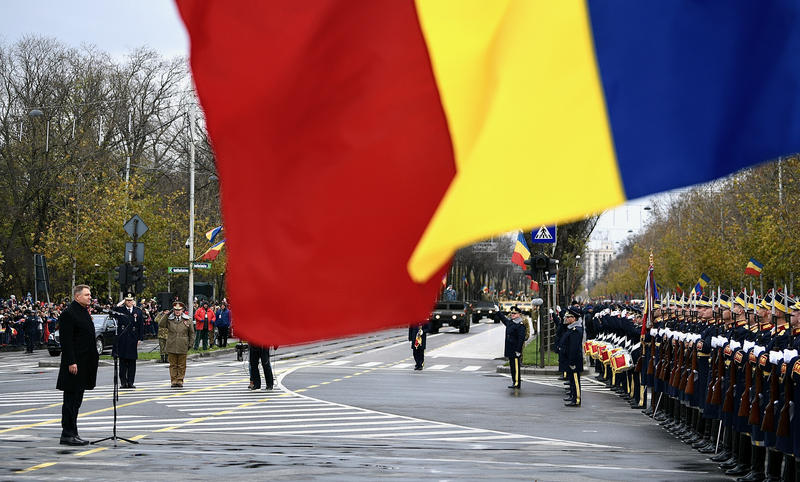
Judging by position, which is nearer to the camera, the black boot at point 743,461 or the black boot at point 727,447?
the black boot at point 743,461

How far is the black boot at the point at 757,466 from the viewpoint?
12000 mm

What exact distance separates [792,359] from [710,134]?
911 cm

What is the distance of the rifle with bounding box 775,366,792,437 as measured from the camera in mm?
10859

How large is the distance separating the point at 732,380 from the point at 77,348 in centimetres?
863

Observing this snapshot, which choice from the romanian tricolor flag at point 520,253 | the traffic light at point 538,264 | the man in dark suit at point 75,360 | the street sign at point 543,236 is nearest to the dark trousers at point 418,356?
the romanian tricolor flag at point 520,253

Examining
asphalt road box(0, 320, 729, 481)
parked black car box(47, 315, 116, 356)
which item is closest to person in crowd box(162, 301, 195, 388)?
asphalt road box(0, 320, 729, 481)

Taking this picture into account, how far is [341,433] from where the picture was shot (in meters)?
16.5

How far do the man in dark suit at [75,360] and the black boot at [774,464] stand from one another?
8690 mm

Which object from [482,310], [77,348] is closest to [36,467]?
[77,348]

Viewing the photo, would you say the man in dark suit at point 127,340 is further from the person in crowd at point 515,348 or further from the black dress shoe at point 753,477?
the black dress shoe at point 753,477

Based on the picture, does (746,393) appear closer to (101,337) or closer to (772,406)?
(772,406)

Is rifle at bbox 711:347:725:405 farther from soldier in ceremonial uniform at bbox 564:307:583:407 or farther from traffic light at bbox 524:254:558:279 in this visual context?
traffic light at bbox 524:254:558:279

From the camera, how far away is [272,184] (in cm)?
273

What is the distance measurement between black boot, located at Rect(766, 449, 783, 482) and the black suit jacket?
346 inches
